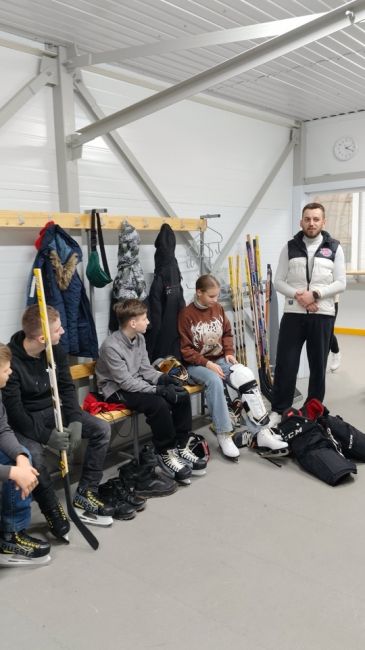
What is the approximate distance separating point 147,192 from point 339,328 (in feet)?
17.7

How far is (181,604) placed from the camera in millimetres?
2111

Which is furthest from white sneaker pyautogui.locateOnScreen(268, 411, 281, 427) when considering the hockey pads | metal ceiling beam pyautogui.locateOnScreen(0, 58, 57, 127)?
metal ceiling beam pyautogui.locateOnScreen(0, 58, 57, 127)

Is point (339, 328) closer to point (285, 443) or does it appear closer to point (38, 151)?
point (285, 443)

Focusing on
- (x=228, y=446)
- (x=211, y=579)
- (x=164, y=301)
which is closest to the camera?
(x=211, y=579)

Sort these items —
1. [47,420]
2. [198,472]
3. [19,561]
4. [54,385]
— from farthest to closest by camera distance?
1. [198,472]
2. [47,420]
3. [54,385]
4. [19,561]

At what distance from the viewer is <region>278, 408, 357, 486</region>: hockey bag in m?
3.13

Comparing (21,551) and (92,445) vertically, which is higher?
(92,445)

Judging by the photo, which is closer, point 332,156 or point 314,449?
point 314,449

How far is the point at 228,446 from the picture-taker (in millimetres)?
3512

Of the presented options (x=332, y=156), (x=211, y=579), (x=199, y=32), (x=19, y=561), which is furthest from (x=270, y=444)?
(x=332, y=156)

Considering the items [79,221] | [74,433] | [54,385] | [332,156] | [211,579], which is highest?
[332,156]

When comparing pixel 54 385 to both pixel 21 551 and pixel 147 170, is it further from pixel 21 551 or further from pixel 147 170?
pixel 147 170

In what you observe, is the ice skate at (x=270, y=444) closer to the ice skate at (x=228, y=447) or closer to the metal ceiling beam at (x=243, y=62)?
the ice skate at (x=228, y=447)

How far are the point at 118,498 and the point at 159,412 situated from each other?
22.3 inches
